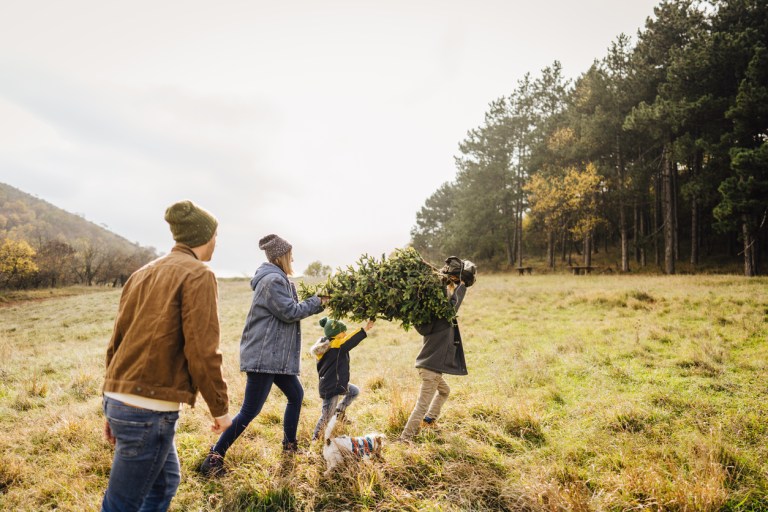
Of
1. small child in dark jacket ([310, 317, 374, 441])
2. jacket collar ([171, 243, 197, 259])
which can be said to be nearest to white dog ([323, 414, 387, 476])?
small child in dark jacket ([310, 317, 374, 441])

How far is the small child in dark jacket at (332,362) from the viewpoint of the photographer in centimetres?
475

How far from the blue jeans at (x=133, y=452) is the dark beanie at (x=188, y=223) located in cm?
116

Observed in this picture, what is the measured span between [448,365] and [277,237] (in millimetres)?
2806

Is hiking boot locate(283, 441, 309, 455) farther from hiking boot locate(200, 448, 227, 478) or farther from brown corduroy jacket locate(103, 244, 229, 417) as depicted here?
brown corduroy jacket locate(103, 244, 229, 417)

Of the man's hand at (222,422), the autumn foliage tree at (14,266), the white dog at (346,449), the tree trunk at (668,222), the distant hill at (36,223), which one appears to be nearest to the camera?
the man's hand at (222,422)

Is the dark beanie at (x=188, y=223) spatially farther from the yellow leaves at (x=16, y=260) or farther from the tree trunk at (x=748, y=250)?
the yellow leaves at (x=16, y=260)

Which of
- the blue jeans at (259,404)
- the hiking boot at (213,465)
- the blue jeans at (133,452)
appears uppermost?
the blue jeans at (133,452)

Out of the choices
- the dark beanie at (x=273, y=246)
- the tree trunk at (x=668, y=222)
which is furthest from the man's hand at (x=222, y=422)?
the tree trunk at (x=668, y=222)

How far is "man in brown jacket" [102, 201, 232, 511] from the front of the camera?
221cm

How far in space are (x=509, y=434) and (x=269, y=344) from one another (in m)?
3.56

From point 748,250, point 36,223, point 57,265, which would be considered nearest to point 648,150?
point 748,250

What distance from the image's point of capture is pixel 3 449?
486cm

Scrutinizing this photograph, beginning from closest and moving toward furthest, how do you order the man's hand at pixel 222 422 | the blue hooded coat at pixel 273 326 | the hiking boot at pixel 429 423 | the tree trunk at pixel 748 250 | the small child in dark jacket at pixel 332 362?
the man's hand at pixel 222 422, the blue hooded coat at pixel 273 326, the small child in dark jacket at pixel 332 362, the hiking boot at pixel 429 423, the tree trunk at pixel 748 250

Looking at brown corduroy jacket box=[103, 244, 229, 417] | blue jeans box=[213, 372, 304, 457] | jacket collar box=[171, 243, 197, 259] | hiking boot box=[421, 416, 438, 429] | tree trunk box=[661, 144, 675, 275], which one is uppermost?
tree trunk box=[661, 144, 675, 275]
